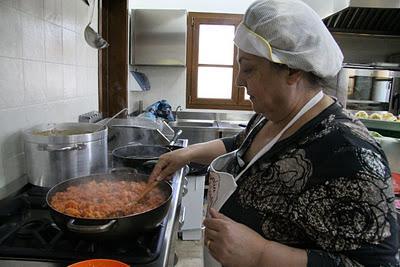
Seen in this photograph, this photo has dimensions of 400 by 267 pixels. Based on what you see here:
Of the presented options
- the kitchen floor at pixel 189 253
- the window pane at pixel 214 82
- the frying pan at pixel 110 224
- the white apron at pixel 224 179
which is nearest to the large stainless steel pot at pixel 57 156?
the frying pan at pixel 110 224

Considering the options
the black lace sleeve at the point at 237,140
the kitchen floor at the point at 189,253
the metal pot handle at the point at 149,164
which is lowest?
the kitchen floor at the point at 189,253

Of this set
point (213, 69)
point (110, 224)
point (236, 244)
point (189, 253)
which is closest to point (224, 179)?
point (236, 244)

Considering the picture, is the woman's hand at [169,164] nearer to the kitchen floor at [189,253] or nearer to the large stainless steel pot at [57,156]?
the large stainless steel pot at [57,156]

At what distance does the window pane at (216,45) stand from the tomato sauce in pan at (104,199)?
2.77 metres

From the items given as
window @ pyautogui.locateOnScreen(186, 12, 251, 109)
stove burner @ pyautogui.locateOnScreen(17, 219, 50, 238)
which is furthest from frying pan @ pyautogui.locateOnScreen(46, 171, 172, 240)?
window @ pyautogui.locateOnScreen(186, 12, 251, 109)

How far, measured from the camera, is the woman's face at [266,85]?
76cm

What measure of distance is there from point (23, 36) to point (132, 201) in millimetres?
694

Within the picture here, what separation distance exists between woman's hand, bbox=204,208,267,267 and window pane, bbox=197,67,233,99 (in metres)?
3.04

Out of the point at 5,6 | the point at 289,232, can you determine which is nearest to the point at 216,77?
the point at 5,6

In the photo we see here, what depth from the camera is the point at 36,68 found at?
1219 millimetres

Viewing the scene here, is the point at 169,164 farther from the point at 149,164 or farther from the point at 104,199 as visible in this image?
the point at 104,199

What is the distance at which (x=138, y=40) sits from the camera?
3197 millimetres

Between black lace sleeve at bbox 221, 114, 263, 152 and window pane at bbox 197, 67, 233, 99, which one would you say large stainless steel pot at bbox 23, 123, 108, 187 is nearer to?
black lace sleeve at bbox 221, 114, 263, 152

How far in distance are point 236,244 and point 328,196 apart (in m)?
0.21
